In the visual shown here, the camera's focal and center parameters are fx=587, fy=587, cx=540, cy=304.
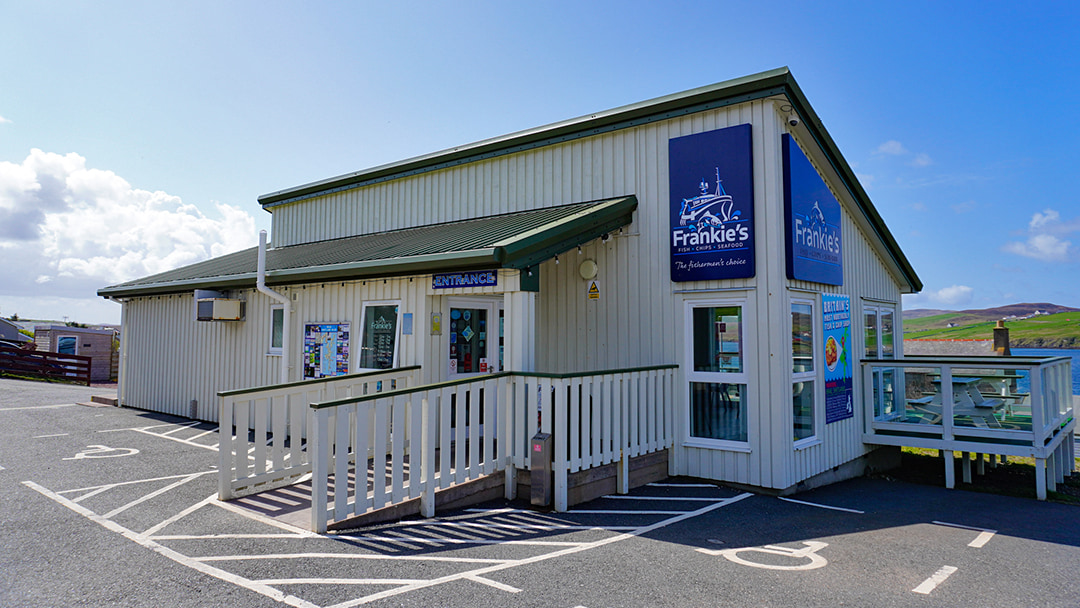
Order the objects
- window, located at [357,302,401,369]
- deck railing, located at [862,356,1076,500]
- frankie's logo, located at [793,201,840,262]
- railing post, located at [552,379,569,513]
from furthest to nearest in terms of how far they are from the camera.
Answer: window, located at [357,302,401,369], deck railing, located at [862,356,1076,500], frankie's logo, located at [793,201,840,262], railing post, located at [552,379,569,513]

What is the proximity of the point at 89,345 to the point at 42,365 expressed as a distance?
2220mm

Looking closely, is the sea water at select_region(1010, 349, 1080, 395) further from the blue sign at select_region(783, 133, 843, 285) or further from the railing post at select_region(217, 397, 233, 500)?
the railing post at select_region(217, 397, 233, 500)

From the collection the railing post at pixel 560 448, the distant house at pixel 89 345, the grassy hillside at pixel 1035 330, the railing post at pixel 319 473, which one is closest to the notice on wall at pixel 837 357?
the railing post at pixel 560 448

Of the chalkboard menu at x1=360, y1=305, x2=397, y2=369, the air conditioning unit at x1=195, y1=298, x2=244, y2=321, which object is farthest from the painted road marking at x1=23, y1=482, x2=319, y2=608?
the air conditioning unit at x1=195, y1=298, x2=244, y2=321

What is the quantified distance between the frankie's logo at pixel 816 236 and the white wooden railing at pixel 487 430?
2.38 metres

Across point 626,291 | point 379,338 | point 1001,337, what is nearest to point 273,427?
point 379,338

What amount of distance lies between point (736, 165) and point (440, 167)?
5.63 metres

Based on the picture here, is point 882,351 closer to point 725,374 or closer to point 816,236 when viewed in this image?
point 816,236

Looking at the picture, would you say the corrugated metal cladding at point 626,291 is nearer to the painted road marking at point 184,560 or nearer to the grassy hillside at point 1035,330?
the painted road marking at point 184,560

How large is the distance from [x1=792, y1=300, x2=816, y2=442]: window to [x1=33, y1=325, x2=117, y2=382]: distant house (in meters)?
26.1

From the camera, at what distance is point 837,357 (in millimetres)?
8547

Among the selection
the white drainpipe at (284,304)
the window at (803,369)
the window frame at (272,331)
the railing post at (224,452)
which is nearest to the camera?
the railing post at (224,452)

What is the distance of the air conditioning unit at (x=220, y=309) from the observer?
10.9 meters

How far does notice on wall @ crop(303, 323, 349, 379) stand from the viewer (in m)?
9.21
